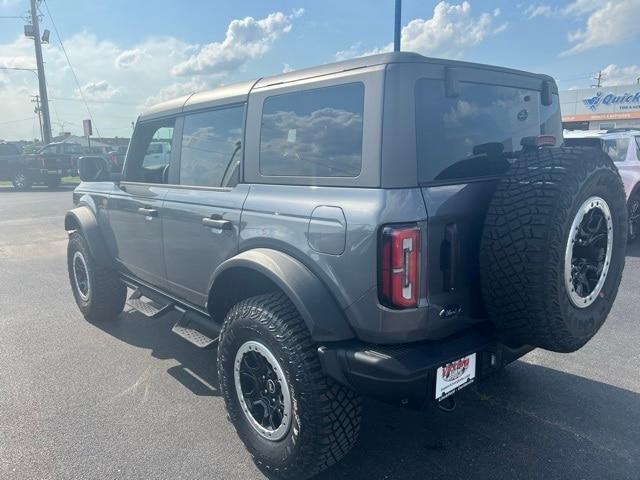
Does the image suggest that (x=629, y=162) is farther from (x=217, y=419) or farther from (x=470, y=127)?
(x=217, y=419)

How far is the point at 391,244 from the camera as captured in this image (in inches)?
83.9

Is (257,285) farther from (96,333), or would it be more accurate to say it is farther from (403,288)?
(96,333)

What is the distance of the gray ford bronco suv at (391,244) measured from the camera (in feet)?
7.18

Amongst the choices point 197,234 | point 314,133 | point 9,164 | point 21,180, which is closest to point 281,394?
point 197,234

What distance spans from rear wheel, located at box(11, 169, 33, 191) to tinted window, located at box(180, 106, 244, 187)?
2044 centimetres

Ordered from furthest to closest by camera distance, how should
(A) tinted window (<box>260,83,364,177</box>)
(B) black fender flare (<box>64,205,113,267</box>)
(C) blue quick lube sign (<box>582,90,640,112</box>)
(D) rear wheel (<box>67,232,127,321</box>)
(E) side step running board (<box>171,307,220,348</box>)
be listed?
(C) blue quick lube sign (<box>582,90,640,112</box>) < (D) rear wheel (<box>67,232,127,321</box>) < (B) black fender flare (<box>64,205,113,267</box>) < (E) side step running board (<box>171,307,220,348</box>) < (A) tinted window (<box>260,83,364,177</box>)

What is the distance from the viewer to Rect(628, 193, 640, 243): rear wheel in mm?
7871

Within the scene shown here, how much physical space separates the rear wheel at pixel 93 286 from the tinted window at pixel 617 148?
7449 mm

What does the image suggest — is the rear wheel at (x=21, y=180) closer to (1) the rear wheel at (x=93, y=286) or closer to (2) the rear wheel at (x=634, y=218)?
(1) the rear wheel at (x=93, y=286)

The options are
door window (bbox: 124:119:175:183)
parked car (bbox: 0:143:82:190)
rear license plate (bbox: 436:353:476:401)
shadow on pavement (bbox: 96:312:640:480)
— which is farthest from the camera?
parked car (bbox: 0:143:82:190)

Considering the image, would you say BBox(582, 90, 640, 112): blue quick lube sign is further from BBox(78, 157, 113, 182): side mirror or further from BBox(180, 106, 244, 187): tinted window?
BBox(180, 106, 244, 187): tinted window

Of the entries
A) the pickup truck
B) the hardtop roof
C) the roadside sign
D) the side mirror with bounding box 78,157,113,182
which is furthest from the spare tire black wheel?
the roadside sign

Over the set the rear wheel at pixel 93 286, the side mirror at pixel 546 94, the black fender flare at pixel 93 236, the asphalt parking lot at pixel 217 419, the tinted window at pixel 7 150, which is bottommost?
the asphalt parking lot at pixel 217 419

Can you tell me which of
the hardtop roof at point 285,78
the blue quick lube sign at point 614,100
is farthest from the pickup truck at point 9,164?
the blue quick lube sign at point 614,100
